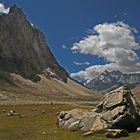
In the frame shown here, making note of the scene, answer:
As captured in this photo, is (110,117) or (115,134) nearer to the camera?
(115,134)

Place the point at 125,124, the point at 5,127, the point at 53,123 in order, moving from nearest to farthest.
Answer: the point at 125,124 → the point at 5,127 → the point at 53,123

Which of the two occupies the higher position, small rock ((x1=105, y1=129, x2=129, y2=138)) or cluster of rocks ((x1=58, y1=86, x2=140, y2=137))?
cluster of rocks ((x1=58, y1=86, x2=140, y2=137))

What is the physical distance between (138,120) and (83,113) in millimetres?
8086

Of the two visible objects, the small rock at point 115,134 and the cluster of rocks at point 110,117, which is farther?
the cluster of rocks at point 110,117

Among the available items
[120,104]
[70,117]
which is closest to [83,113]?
[70,117]

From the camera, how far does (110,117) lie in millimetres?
52281

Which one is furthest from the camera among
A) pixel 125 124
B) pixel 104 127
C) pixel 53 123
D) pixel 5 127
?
pixel 53 123

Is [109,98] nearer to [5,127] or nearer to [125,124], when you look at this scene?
[125,124]

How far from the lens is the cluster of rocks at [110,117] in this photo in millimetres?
50562

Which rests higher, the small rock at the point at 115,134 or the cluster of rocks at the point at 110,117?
the cluster of rocks at the point at 110,117

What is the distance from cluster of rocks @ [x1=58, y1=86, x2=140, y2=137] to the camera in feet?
166

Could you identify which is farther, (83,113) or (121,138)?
(83,113)

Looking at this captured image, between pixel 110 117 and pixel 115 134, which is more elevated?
pixel 110 117

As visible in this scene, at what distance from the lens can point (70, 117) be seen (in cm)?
5666
